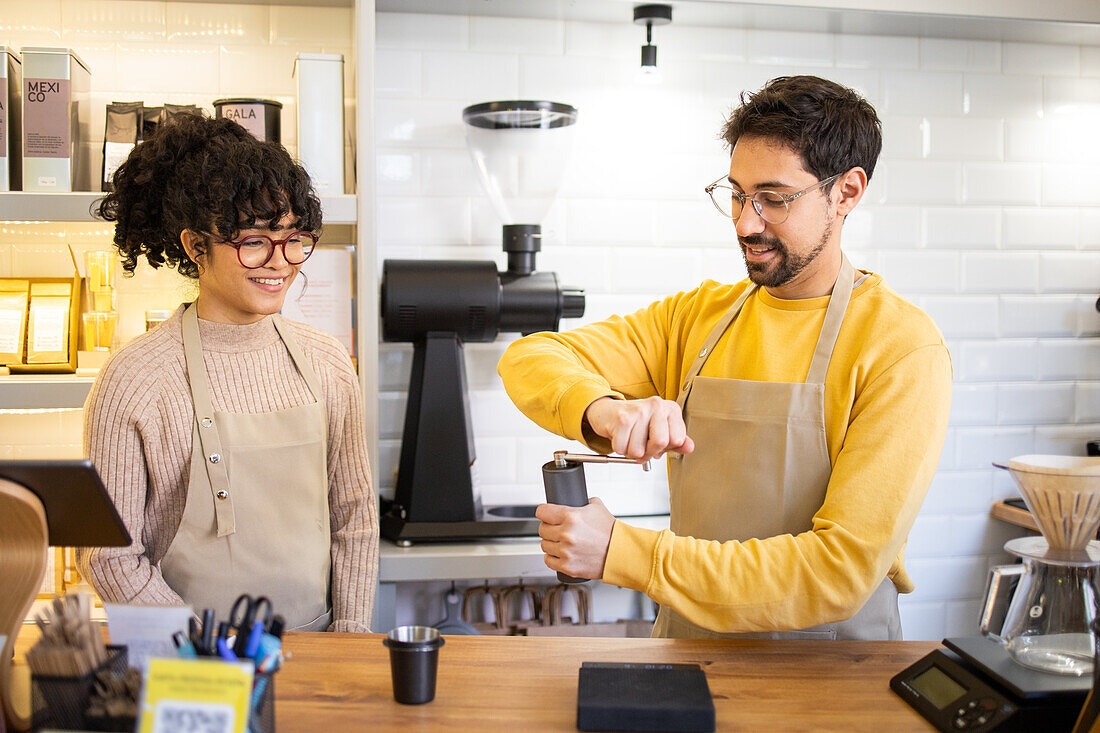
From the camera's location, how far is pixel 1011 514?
10.1 feet

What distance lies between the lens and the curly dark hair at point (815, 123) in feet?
5.75

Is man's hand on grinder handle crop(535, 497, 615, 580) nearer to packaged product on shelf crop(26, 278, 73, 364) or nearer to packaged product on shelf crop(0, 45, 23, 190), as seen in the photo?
packaged product on shelf crop(26, 278, 73, 364)

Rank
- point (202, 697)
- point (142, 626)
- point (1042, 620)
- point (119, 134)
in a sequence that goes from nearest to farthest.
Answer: point (202, 697), point (142, 626), point (1042, 620), point (119, 134)

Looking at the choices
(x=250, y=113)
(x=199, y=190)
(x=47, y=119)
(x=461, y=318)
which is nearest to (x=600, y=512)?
(x=199, y=190)

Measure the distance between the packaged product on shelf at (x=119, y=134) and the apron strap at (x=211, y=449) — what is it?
33.7 inches

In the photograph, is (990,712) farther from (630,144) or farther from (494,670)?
(630,144)

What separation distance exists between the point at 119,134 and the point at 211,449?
1092mm

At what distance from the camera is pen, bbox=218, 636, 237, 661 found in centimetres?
104

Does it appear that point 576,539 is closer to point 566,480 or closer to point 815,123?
point 566,480

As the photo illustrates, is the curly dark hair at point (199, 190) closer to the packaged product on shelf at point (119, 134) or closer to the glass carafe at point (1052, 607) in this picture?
the packaged product on shelf at point (119, 134)

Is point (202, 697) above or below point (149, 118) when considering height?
below

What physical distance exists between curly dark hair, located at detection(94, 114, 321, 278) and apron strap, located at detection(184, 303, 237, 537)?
0.25m

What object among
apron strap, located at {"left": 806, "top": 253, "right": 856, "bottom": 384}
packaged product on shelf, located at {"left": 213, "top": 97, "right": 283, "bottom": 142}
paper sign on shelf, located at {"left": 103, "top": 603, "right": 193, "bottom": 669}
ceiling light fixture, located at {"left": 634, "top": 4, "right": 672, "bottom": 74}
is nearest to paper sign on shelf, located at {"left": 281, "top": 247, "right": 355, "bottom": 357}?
packaged product on shelf, located at {"left": 213, "top": 97, "right": 283, "bottom": 142}

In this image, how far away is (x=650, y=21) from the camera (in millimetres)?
2758
